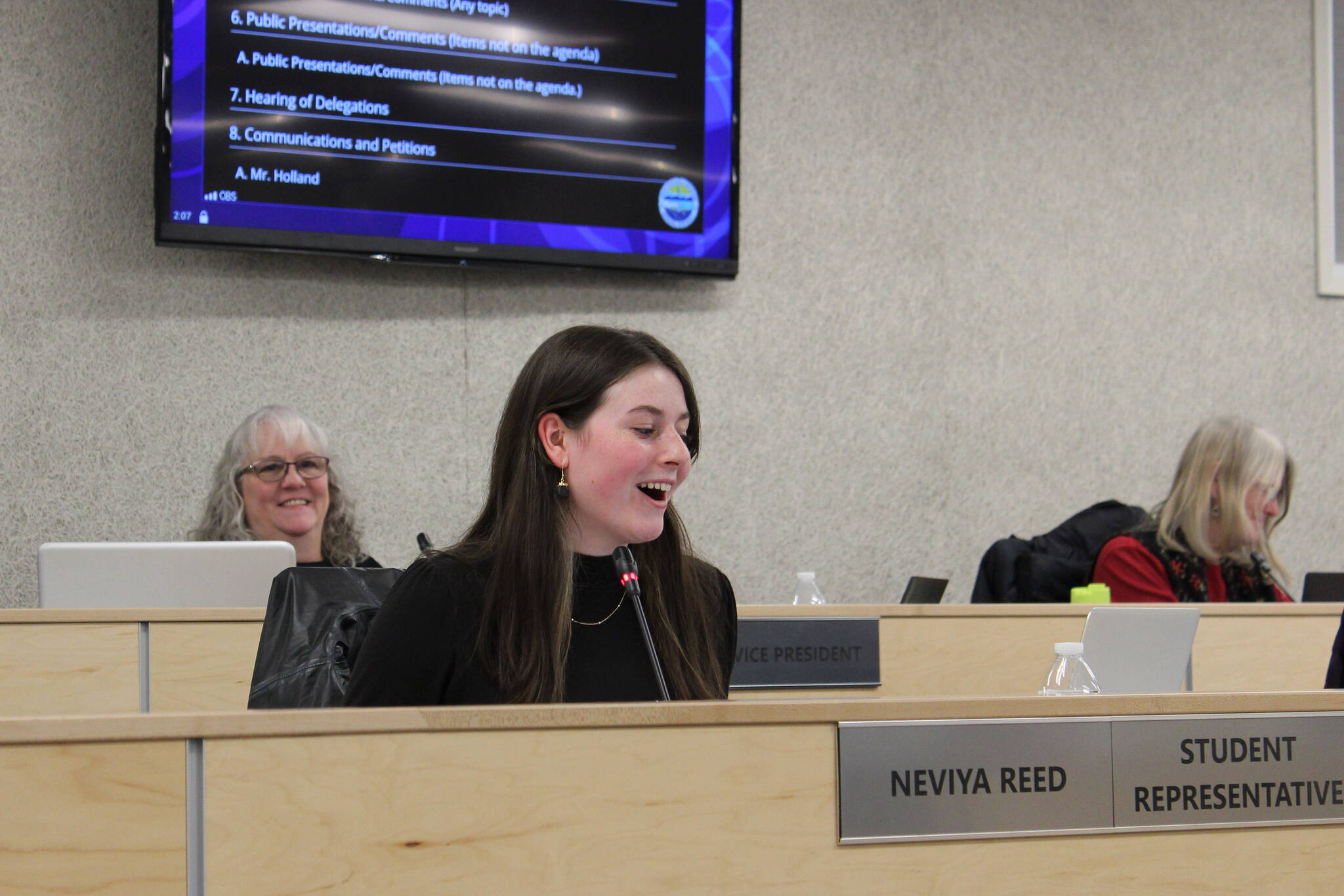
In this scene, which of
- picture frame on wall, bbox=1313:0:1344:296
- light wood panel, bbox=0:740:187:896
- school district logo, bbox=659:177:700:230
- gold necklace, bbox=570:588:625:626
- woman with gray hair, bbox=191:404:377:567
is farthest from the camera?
picture frame on wall, bbox=1313:0:1344:296

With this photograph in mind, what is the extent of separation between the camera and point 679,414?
1636 mm

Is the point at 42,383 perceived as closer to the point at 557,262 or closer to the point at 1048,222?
the point at 557,262

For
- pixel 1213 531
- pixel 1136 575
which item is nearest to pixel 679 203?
pixel 1136 575

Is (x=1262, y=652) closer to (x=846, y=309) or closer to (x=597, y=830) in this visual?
(x=846, y=309)

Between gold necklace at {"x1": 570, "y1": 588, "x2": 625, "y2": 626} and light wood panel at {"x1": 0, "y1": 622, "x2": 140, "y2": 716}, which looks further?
light wood panel at {"x1": 0, "y1": 622, "x2": 140, "y2": 716}

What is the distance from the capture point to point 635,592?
1.44 metres

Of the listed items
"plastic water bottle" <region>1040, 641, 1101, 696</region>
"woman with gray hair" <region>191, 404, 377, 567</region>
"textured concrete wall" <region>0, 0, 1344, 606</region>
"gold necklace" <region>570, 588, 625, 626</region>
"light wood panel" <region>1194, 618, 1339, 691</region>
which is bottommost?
"light wood panel" <region>1194, 618, 1339, 691</region>

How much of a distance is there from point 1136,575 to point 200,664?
7.77 feet

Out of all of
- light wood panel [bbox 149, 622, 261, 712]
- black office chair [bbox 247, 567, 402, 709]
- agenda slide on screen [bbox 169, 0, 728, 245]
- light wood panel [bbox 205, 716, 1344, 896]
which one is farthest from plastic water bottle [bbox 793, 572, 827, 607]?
light wood panel [bbox 205, 716, 1344, 896]

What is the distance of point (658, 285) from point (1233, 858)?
3.04m

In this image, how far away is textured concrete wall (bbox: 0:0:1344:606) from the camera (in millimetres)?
3375

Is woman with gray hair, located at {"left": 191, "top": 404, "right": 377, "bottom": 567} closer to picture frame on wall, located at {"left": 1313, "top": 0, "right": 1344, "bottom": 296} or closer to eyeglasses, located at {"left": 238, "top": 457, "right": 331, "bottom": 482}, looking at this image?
eyeglasses, located at {"left": 238, "top": 457, "right": 331, "bottom": 482}

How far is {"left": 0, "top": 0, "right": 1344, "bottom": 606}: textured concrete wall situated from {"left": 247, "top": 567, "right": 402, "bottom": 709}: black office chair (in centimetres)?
180

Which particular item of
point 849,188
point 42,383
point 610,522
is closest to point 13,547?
point 42,383
